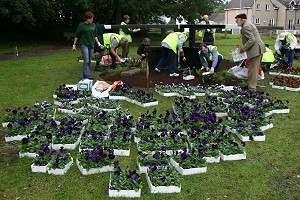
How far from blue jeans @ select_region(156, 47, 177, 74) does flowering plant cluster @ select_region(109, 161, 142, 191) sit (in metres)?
6.76

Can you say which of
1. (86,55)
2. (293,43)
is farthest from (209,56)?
(293,43)

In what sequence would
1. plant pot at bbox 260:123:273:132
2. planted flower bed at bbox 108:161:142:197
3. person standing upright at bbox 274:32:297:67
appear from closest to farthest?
planted flower bed at bbox 108:161:142:197
plant pot at bbox 260:123:273:132
person standing upright at bbox 274:32:297:67

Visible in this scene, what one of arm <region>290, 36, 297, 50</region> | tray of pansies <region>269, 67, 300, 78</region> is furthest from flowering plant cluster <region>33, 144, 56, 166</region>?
arm <region>290, 36, 297, 50</region>

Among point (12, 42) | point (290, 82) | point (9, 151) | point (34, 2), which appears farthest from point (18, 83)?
point (12, 42)

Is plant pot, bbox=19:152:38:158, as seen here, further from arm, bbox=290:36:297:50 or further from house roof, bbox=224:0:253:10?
house roof, bbox=224:0:253:10

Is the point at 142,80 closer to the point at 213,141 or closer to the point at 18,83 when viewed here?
the point at 18,83

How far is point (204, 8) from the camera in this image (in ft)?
87.1

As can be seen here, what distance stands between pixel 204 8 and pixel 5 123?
22.4 meters

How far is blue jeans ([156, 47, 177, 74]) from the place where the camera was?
1077 centimetres

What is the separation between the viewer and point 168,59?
1125 centimetres

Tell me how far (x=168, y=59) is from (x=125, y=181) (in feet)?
24.1

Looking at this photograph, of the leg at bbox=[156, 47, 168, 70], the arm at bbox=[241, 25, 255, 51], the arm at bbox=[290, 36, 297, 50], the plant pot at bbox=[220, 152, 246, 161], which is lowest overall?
the plant pot at bbox=[220, 152, 246, 161]

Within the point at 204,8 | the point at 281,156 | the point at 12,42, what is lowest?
the point at 281,156

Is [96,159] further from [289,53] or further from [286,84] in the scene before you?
[289,53]
